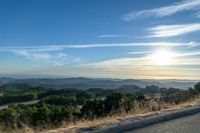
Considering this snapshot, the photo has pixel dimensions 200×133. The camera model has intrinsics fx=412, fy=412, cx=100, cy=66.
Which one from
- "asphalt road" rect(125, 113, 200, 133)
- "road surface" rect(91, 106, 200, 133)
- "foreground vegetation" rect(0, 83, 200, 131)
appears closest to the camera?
"asphalt road" rect(125, 113, 200, 133)

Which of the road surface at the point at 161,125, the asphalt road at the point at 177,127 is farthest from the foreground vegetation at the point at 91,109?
the asphalt road at the point at 177,127

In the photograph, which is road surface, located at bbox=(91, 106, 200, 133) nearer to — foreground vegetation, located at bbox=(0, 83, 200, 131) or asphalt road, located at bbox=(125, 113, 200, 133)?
asphalt road, located at bbox=(125, 113, 200, 133)

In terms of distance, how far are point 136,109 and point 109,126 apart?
14.5ft

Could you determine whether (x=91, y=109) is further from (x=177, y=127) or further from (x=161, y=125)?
(x=177, y=127)

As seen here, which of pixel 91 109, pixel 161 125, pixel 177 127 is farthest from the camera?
pixel 91 109

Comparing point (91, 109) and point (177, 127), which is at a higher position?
point (177, 127)

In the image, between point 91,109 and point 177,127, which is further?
point 91,109

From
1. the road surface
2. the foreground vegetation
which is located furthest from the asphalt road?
the foreground vegetation

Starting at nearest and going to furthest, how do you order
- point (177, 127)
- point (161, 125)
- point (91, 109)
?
point (177, 127), point (161, 125), point (91, 109)

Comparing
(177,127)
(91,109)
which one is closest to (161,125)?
(177,127)

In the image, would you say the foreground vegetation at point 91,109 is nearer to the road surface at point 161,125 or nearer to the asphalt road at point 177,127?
the road surface at point 161,125

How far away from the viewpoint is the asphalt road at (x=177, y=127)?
347 inches

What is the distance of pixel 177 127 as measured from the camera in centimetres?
929

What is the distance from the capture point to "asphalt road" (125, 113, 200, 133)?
8813 mm
